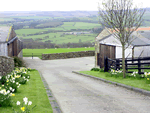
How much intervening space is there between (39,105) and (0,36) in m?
18.5

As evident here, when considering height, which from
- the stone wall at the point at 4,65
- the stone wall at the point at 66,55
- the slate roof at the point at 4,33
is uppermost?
the slate roof at the point at 4,33

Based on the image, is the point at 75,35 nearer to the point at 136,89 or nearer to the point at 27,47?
the point at 27,47

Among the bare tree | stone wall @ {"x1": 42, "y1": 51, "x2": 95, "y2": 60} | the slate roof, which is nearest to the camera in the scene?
the bare tree

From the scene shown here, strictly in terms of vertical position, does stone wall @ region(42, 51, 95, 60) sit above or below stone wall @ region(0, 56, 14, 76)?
below

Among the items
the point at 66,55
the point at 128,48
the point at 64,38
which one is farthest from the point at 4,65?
the point at 64,38

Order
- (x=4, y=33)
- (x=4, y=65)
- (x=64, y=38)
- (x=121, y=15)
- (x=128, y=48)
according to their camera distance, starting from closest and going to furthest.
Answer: (x=121, y=15) → (x=4, y=65) → (x=128, y=48) → (x=4, y=33) → (x=64, y=38)

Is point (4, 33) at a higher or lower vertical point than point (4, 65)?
higher

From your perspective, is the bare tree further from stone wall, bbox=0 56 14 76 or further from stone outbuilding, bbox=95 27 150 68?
stone wall, bbox=0 56 14 76

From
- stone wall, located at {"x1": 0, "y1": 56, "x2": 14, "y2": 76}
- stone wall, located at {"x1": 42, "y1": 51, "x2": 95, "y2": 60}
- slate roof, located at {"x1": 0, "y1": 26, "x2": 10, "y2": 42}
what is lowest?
stone wall, located at {"x1": 42, "y1": 51, "x2": 95, "y2": 60}

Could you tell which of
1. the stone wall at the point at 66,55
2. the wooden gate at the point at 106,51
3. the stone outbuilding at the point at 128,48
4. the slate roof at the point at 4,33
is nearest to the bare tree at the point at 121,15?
the stone outbuilding at the point at 128,48

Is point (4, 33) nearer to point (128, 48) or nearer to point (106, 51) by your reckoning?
point (106, 51)

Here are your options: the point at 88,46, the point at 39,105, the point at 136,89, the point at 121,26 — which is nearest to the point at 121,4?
the point at 121,26

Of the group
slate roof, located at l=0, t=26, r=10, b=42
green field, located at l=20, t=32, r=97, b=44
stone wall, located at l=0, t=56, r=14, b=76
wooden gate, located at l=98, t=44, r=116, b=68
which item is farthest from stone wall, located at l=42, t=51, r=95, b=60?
stone wall, located at l=0, t=56, r=14, b=76

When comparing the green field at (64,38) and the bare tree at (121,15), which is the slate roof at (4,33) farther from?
→ the green field at (64,38)
